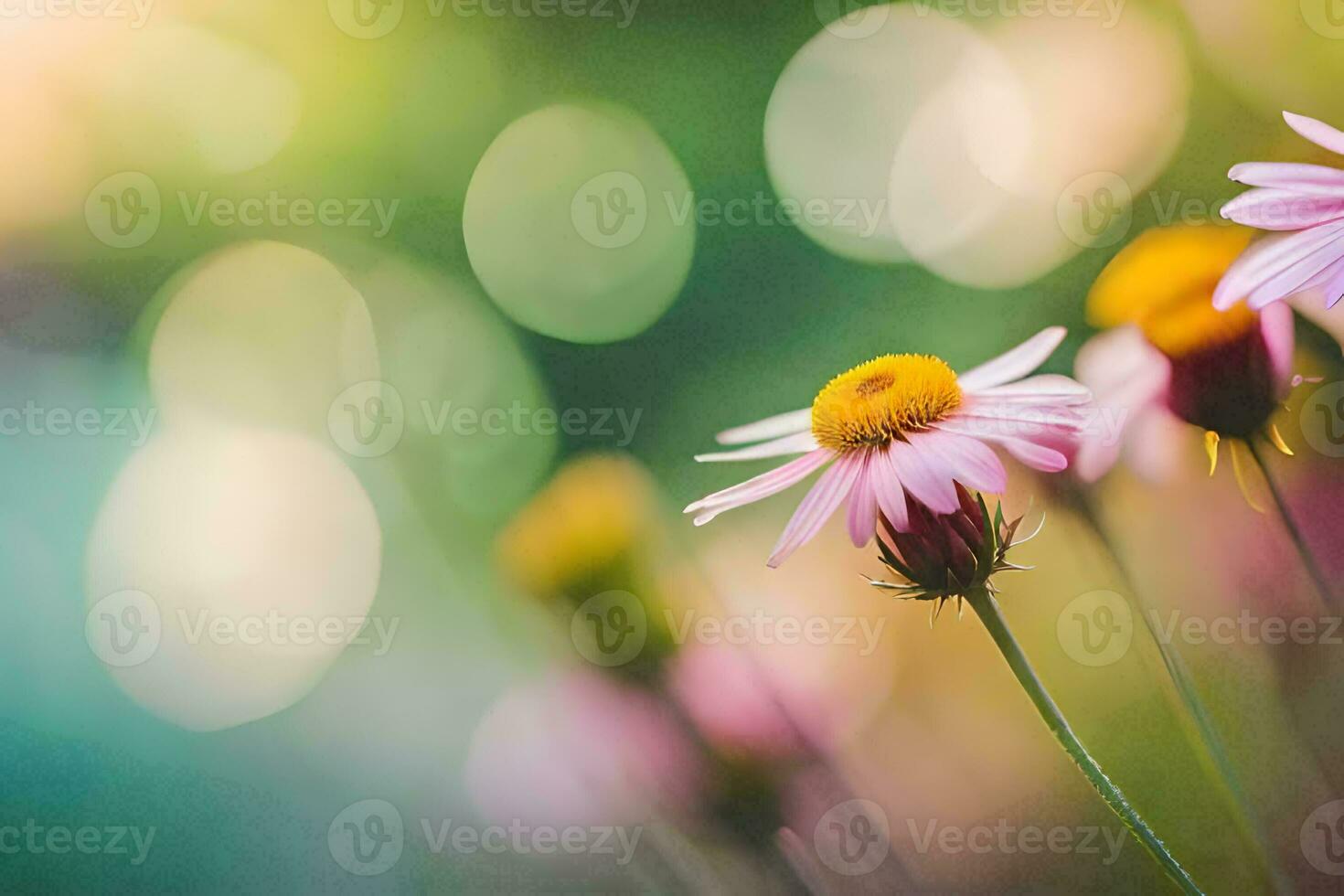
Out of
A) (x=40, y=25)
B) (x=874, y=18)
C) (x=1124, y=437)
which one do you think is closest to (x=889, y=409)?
(x=1124, y=437)

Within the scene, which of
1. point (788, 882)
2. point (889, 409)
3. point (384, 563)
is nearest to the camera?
point (889, 409)

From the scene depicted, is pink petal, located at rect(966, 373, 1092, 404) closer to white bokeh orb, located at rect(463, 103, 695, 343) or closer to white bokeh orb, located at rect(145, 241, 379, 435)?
white bokeh orb, located at rect(463, 103, 695, 343)

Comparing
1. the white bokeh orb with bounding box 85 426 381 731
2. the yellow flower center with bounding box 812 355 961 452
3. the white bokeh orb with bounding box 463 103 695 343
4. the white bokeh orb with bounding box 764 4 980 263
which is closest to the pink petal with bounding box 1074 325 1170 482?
the yellow flower center with bounding box 812 355 961 452

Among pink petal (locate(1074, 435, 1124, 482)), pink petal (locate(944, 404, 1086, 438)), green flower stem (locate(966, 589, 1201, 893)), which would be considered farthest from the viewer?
pink petal (locate(1074, 435, 1124, 482))

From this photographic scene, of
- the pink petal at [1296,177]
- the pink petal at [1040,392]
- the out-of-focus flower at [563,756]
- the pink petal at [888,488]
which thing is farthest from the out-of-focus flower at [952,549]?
the out-of-focus flower at [563,756]

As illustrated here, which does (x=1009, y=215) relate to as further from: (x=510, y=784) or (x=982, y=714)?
(x=510, y=784)

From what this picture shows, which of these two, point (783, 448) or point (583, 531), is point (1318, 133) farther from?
point (583, 531)

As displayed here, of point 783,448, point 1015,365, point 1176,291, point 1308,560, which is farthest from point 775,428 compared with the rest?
point 1308,560
